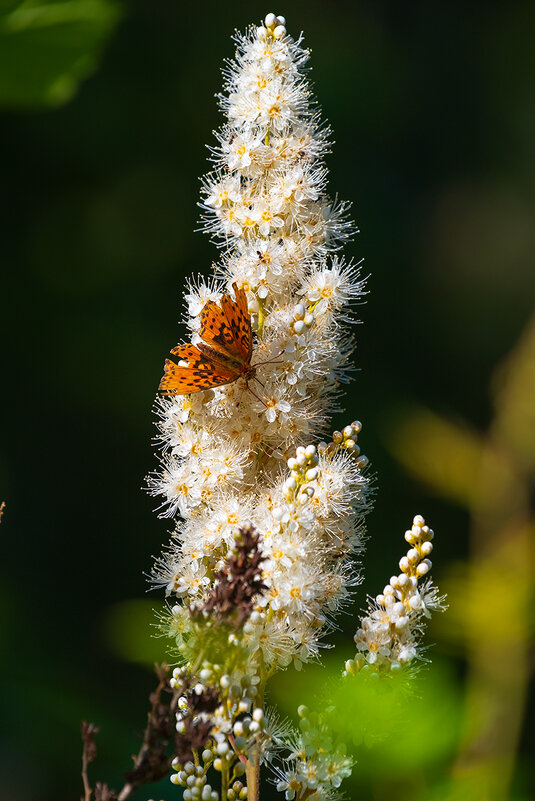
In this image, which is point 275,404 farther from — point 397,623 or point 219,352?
point 397,623

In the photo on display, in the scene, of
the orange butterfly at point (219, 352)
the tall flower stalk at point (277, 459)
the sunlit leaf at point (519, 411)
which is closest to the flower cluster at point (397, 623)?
the tall flower stalk at point (277, 459)

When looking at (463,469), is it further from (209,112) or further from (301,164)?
(209,112)

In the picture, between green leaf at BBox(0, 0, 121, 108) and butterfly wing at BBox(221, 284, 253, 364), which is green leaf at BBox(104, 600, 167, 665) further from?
green leaf at BBox(0, 0, 121, 108)

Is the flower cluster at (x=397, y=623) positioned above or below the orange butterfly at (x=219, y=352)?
below

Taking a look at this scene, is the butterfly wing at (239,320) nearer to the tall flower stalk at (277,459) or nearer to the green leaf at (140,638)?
the tall flower stalk at (277,459)

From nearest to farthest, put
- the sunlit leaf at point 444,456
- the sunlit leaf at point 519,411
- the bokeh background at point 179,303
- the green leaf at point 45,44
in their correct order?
1. the green leaf at point 45,44
2. the sunlit leaf at point 519,411
3. the sunlit leaf at point 444,456
4. the bokeh background at point 179,303

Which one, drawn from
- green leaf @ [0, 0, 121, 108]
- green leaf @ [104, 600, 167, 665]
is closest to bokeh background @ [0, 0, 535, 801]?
green leaf @ [104, 600, 167, 665]
